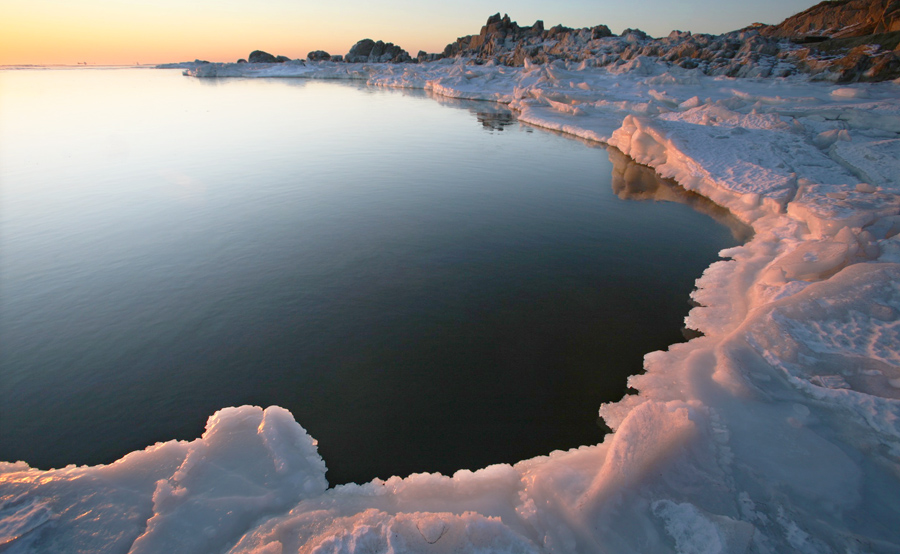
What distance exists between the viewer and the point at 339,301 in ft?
22.3

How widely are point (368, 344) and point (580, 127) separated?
2213 cm

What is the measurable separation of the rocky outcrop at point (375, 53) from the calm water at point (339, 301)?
96844 mm

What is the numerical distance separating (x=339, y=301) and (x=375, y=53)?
111 metres

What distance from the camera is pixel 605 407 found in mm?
4699

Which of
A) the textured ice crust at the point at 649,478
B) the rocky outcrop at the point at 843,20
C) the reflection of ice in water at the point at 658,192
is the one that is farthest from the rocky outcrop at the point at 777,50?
the textured ice crust at the point at 649,478

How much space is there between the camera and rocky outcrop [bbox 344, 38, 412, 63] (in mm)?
97562

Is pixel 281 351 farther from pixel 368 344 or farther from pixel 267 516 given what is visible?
pixel 267 516

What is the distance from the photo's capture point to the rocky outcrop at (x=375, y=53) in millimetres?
97562

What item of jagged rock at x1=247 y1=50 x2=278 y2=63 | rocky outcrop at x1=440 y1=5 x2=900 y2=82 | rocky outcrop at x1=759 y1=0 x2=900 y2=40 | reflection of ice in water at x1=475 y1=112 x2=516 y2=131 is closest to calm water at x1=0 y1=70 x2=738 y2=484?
reflection of ice in water at x1=475 y1=112 x2=516 y2=131

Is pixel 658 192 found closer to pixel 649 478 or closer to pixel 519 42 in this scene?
pixel 649 478

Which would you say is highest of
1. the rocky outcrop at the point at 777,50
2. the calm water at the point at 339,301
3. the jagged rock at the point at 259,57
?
the jagged rock at the point at 259,57

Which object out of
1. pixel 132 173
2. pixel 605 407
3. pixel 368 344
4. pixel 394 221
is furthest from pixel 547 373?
pixel 132 173

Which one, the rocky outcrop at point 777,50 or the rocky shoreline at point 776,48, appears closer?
the rocky outcrop at point 777,50

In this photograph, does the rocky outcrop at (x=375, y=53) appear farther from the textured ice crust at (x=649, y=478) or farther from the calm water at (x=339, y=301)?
the textured ice crust at (x=649, y=478)
